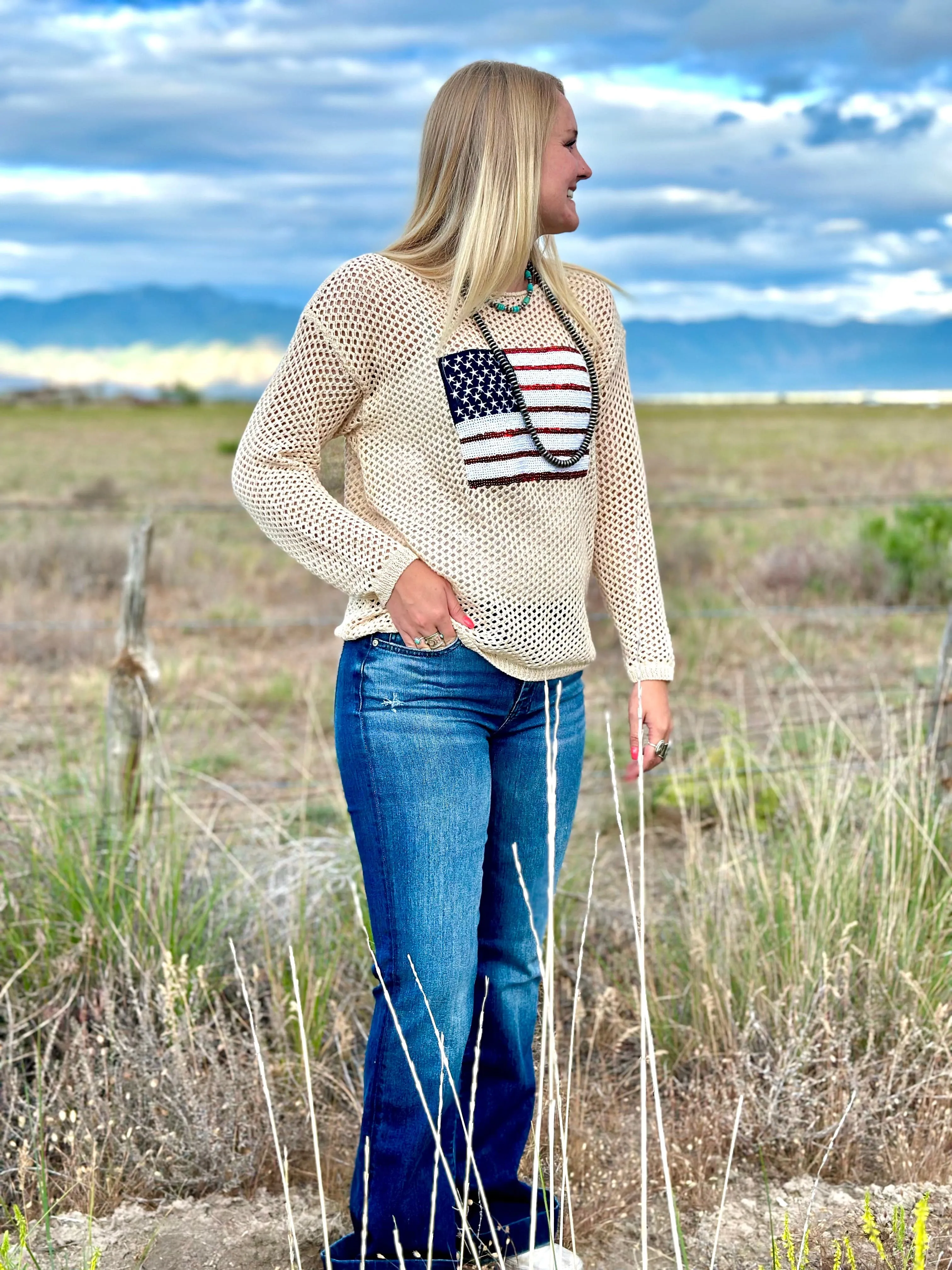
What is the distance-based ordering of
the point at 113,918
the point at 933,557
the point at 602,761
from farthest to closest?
the point at 933,557, the point at 602,761, the point at 113,918

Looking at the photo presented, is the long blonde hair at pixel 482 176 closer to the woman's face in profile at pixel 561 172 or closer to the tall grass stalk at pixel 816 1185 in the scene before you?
the woman's face in profile at pixel 561 172

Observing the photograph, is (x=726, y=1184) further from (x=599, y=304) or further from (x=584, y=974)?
(x=584, y=974)

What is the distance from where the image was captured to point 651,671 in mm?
2164

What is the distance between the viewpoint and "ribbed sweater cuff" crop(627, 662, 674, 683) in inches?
85.2

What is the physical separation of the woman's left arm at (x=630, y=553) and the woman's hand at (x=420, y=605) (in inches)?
15.8

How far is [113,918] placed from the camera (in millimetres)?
2889

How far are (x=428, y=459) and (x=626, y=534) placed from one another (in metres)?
0.44

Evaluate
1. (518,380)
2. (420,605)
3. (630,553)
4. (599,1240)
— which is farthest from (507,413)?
(599,1240)

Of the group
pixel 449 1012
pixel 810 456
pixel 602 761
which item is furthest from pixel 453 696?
pixel 810 456

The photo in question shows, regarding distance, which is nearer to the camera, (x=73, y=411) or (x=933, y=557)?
(x=933, y=557)

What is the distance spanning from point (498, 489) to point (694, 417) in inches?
2758

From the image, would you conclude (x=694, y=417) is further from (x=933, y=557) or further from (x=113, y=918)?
(x=113, y=918)

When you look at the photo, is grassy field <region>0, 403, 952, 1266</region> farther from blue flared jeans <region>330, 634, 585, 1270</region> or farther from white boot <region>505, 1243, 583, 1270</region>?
blue flared jeans <region>330, 634, 585, 1270</region>

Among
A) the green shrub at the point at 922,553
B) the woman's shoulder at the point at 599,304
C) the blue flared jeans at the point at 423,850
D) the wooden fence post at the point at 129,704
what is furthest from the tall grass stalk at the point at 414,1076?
the green shrub at the point at 922,553
